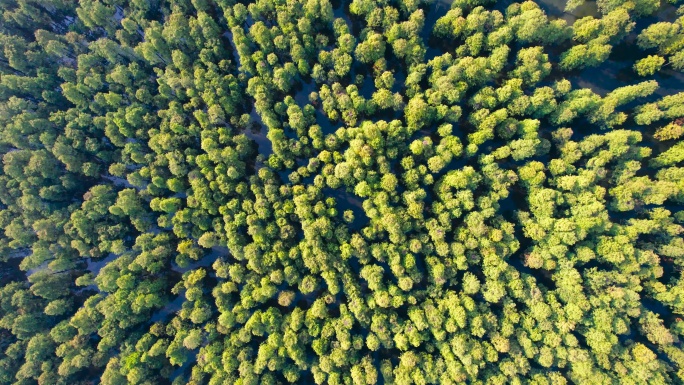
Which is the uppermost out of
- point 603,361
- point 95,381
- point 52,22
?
point 52,22

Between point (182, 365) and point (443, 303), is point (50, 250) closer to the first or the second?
point (182, 365)

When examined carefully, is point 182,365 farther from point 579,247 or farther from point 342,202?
point 579,247

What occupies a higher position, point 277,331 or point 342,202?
point 342,202

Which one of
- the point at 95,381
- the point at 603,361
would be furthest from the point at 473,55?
the point at 95,381

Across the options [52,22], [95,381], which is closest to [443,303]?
[95,381]

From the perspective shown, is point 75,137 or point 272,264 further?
point 75,137

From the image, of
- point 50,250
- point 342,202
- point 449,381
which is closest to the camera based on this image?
point 449,381

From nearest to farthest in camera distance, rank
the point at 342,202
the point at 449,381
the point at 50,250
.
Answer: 1. the point at 449,381
2. the point at 50,250
3. the point at 342,202
